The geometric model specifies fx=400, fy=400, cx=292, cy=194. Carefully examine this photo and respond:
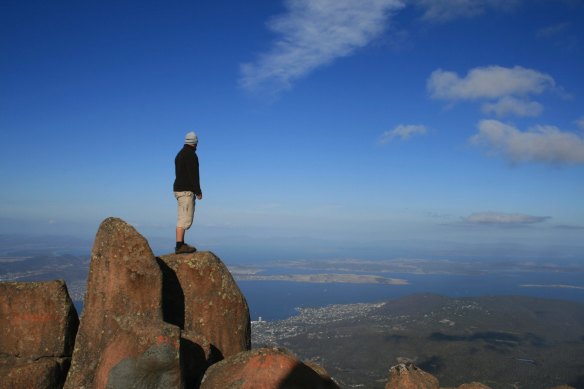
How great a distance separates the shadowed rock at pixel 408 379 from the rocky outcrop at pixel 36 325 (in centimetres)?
1387

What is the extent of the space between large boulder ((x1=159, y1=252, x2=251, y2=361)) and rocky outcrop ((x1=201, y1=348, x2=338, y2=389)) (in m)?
3.97

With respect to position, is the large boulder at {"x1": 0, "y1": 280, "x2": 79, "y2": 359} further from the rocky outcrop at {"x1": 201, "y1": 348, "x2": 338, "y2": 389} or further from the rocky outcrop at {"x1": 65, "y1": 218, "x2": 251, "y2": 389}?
the rocky outcrop at {"x1": 201, "y1": 348, "x2": 338, "y2": 389}

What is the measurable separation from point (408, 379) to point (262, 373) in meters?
8.91

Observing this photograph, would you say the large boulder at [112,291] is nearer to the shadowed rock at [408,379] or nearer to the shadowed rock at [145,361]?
the shadowed rock at [145,361]

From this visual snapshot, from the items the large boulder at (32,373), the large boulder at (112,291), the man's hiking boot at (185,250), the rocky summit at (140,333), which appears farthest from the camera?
the man's hiking boot at (185,250)

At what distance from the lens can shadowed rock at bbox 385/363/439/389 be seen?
1782 cm

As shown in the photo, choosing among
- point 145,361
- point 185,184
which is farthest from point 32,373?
point 185,184

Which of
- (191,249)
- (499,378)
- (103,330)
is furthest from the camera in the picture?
(499,378)

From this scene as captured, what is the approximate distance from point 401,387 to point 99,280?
537 inches

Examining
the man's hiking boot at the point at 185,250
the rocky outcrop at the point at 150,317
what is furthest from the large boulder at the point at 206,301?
the man's hiking boot at the point at 185,250

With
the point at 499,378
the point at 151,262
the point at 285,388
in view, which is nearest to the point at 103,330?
the point at 151,262

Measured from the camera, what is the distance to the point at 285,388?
11883 millimetres

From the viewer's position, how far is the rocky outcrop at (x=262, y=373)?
12.0m

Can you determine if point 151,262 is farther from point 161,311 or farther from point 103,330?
point 103,330
